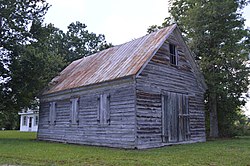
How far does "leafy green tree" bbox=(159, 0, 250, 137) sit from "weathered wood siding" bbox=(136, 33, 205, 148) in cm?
362

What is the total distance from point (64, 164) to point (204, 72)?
654 inches

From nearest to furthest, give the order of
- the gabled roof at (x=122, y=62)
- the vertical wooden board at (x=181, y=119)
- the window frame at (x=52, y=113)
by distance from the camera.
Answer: the gabled roof at (x=122, y=62) < the vertical wooden board at (x=181, y=119) < the window frame at (x=52, y=113)

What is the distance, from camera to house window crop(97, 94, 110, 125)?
15.3 m

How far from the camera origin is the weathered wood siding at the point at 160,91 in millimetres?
14211

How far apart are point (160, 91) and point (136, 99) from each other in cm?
224

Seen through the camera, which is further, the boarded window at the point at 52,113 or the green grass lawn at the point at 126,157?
the boarded window at the point at 52,113

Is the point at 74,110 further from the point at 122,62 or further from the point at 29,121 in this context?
the point at 29,121

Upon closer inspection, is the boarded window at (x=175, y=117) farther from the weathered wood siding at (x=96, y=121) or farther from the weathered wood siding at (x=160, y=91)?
the weathered wood siding at (x=96, y=121)

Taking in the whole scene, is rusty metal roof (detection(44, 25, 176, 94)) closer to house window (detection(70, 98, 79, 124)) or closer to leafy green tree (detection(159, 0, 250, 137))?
house window (detection(70, 98, 79, 124))

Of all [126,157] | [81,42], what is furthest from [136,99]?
[81,42]

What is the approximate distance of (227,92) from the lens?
830 inches

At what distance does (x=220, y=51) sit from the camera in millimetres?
22250

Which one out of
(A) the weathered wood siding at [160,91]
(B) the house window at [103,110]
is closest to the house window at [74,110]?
(B) the house window at [103,110]

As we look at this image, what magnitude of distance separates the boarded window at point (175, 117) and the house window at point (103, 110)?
126 inches
